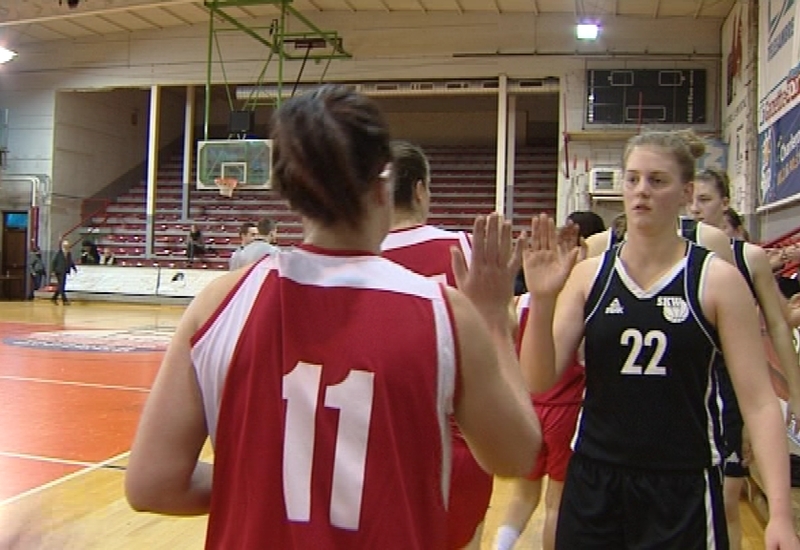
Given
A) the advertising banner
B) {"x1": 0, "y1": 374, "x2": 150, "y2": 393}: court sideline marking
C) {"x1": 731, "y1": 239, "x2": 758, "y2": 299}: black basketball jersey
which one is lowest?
{"x1": 0, "y1": 374, "x2": 150, "y2": 393}: court sideline marking

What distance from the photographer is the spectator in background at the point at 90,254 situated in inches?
776

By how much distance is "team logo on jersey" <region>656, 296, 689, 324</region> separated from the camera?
196cm

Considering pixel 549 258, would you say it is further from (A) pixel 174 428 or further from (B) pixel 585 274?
(A) pixel 174 428

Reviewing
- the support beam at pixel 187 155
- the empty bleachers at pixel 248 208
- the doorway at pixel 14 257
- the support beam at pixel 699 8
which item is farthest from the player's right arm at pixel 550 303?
the doorway at pixel 14 257

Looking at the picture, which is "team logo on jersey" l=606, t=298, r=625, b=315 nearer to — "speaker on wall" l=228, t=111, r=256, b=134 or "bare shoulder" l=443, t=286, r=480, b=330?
"bare shoulder" l=443, t=286, r=480, b=330

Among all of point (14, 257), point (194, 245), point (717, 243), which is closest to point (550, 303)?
point (717, 243)

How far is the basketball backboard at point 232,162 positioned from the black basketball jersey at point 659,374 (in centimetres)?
1301

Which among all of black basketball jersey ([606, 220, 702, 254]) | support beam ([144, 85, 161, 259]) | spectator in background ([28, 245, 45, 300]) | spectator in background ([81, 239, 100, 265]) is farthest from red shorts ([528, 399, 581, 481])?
spectator in background ([28, 245, 45, 300])

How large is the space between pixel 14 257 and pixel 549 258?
22.2 m

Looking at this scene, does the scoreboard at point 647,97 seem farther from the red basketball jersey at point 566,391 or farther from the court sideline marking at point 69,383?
the red basketball jersey at point 566,391

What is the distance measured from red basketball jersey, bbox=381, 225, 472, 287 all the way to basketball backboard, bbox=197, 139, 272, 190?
12466mm

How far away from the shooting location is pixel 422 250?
241 centimetres

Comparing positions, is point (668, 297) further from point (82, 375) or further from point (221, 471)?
point (82, 375)

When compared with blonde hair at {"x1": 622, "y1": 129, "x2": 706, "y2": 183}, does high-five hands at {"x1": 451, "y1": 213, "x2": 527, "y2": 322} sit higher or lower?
lower
